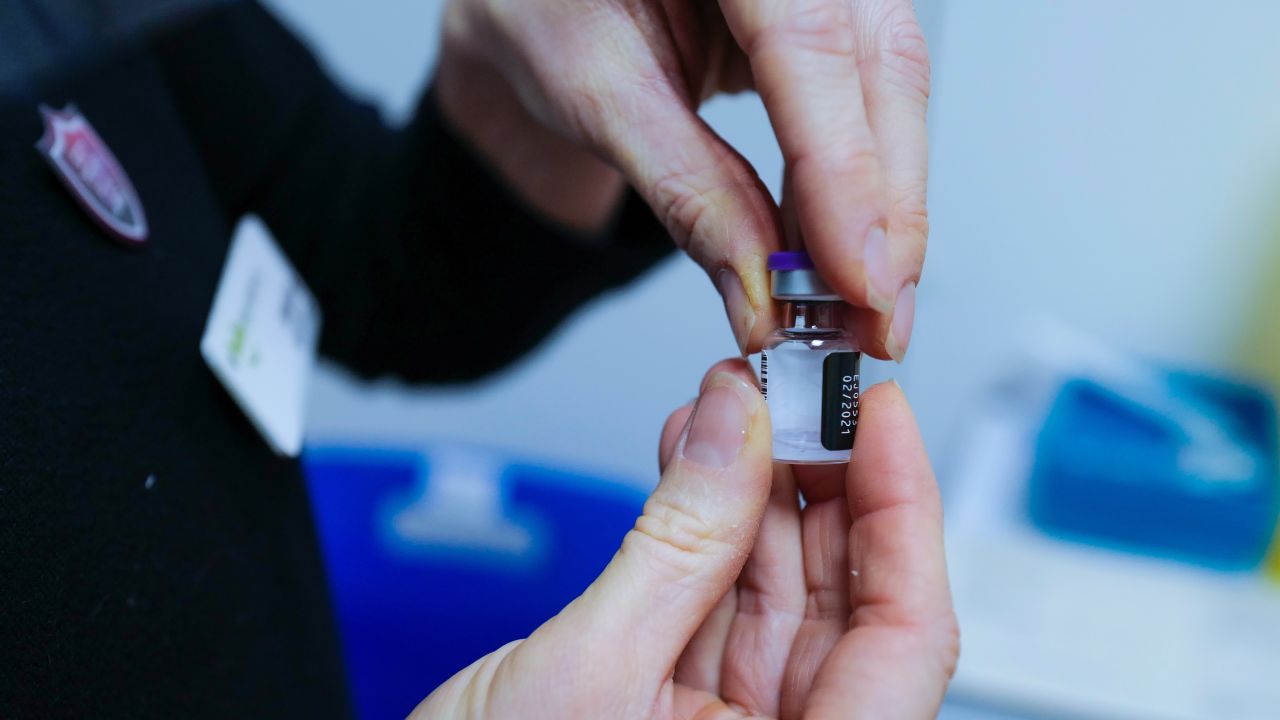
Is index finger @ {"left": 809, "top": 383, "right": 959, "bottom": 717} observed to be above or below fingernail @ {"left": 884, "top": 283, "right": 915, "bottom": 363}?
below

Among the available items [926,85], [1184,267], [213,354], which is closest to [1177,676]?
[1184,267]

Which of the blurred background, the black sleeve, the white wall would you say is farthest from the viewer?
the white wall

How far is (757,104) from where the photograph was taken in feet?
1.57

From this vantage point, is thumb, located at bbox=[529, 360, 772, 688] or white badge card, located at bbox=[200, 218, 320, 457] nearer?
thumb, located at bbox=[529, 360, 772, 688]

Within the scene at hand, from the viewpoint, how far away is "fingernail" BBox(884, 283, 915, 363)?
0.43 metres

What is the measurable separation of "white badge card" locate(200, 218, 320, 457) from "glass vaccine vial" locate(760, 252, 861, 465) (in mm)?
308

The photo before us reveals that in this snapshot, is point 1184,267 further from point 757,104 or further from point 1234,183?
point 757,104

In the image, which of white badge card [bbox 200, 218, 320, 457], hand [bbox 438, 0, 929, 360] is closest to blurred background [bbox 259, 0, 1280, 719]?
white badge card [bbox 200, 218, 320, 457]

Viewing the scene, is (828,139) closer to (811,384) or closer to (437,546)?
(811,384)

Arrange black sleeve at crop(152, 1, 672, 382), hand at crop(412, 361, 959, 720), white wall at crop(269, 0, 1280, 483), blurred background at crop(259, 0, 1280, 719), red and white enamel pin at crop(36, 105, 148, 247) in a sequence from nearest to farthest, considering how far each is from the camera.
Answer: hand at crop(412, 361, 959, 720) → red and white enamel pin at crop(36, 105, 148, 247) → black sleeve at crop(152, 1, 672, 382) → blurred background at crop(259, 0, 1280, 719) → white wall at crop(269, 0, 1280, 483)

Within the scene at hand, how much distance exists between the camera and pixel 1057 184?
44.8 inches

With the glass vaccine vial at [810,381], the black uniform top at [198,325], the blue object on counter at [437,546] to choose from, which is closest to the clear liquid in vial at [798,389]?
the glass vaccine vial at [810,381]

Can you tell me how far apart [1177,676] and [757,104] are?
70cm

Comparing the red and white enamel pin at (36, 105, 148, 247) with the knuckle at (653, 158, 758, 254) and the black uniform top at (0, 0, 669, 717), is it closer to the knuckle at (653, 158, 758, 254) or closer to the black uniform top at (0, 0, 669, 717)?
the black uniform top at (0, 0, 669, 717)
